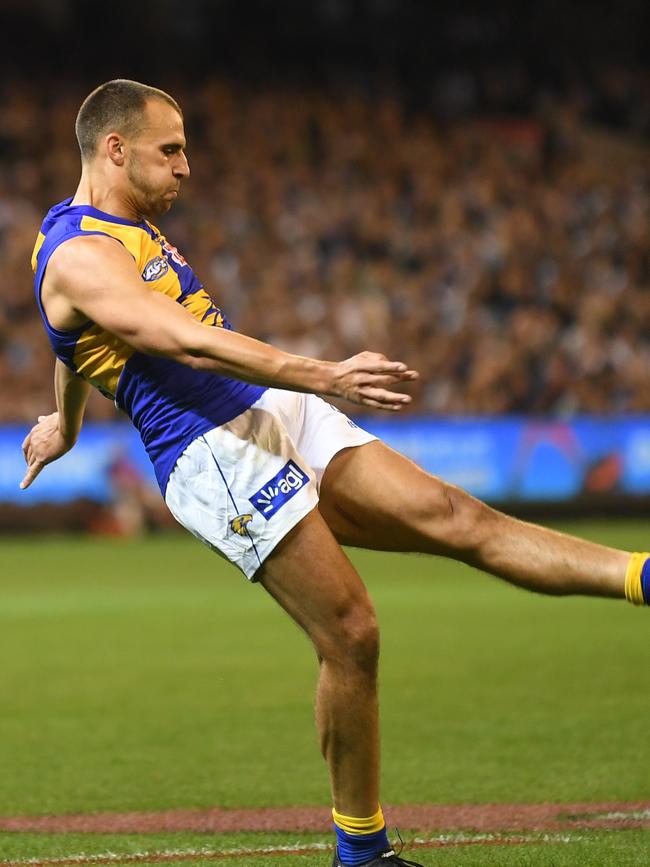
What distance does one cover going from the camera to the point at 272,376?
4145mm

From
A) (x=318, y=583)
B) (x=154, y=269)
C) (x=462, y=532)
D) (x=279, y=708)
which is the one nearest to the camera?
(x=318, y=583)

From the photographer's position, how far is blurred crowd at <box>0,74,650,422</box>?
19.4 meters

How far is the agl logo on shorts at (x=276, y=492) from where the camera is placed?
4398mm

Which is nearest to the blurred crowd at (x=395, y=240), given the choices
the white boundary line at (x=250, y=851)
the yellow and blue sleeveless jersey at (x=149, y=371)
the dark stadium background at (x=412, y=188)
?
the dark stadium background at (x=412, y=188)

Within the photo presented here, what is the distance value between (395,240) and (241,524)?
17589 mm

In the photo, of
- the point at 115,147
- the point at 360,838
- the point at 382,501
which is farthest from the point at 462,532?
the point at 115,147

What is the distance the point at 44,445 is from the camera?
527 centimetres

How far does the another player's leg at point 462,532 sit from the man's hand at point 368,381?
534mm

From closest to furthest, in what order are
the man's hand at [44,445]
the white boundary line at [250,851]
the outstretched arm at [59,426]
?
1. the white boundary line at [250,851]
2. the outstretched arm at [59,426]
3. the man's hand at [44,445]

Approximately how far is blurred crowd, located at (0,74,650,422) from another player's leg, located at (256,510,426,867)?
44.0ft

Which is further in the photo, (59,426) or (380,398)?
(59,426)

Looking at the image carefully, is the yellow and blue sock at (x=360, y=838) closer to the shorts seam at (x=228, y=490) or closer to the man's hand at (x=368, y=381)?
the shorts seam at (x=228, y=490)

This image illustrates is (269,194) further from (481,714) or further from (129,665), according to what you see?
(481,714)

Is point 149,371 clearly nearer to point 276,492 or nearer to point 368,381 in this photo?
point 276,492
